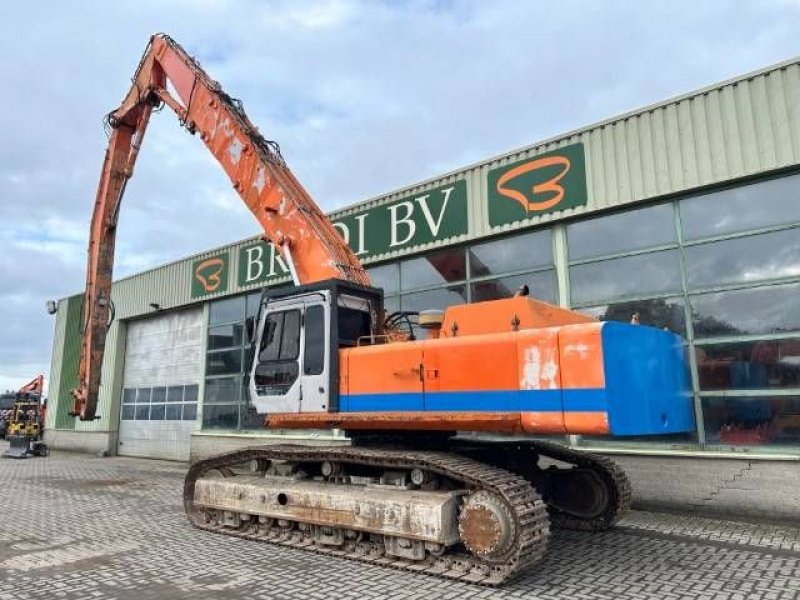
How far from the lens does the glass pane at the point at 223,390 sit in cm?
1709

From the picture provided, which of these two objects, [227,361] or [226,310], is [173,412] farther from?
[226,310]

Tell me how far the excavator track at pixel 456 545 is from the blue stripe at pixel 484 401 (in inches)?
20.9

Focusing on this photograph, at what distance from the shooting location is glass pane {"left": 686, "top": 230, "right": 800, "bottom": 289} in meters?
8.74

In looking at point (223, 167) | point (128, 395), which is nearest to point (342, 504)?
point (223, 167)

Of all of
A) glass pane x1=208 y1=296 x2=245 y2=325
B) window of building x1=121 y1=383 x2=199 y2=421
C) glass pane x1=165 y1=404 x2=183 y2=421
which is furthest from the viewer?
glass pane x1=165 y1=404 x2=183 y2=421

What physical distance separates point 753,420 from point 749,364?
812 millimetres

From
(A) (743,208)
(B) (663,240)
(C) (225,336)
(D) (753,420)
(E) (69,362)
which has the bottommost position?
(D) (753,420)

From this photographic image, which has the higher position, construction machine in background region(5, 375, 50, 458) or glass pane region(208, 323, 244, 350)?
glass pane region(208, 323, 244, 350)

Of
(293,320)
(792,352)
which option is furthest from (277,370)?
(792,352)

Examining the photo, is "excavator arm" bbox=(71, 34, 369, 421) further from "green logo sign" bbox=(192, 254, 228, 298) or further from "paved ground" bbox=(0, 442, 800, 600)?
"green logo sign" bbox=(192, 254, 228, 298)

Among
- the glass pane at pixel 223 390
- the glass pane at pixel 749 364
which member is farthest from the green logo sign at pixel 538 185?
the glass pane at pixel 223 390

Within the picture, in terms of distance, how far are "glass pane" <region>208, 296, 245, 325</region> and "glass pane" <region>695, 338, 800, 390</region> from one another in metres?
12.3

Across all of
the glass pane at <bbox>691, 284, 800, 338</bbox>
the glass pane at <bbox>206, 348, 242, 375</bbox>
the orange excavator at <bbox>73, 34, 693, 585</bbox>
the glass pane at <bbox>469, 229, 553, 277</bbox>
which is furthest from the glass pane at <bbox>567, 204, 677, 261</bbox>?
the glass pane at <bbox>206, 348, 242, 375</bbox>

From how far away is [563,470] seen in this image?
783 centimetres
